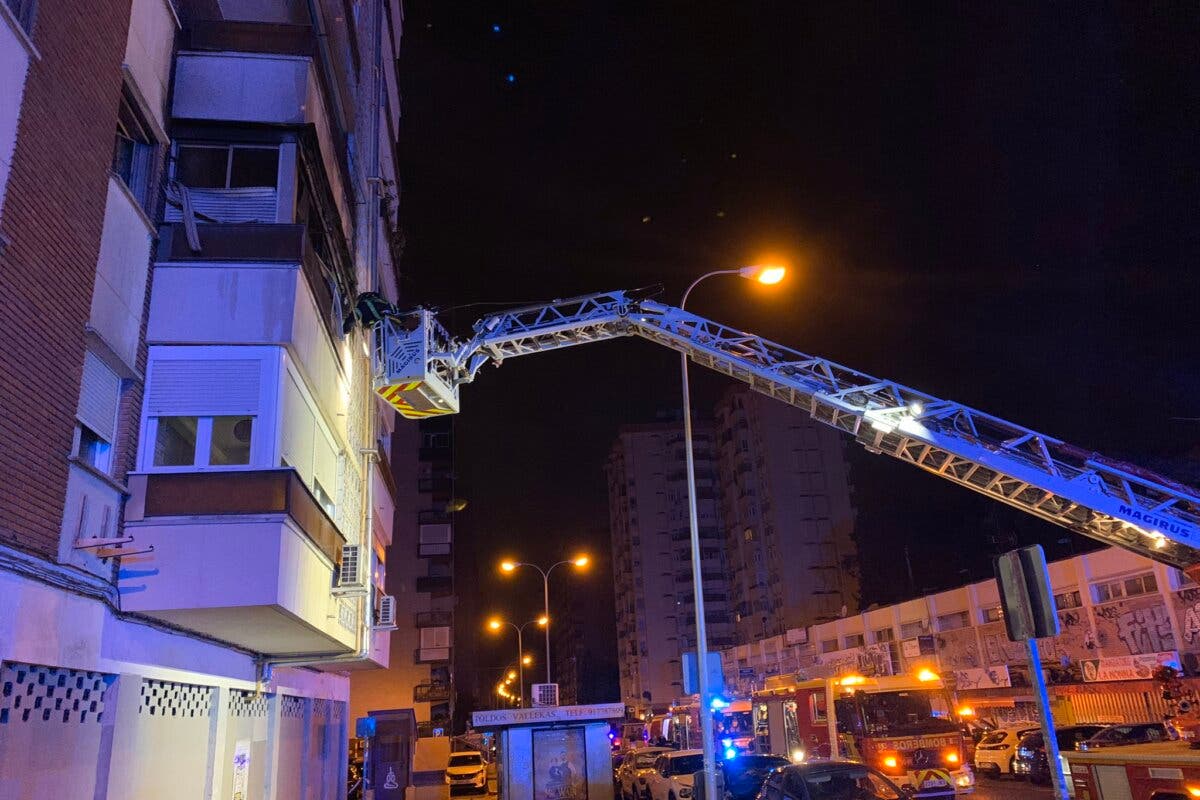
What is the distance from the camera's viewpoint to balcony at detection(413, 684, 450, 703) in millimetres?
61594

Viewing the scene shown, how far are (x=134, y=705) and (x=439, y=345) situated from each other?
36.4 ft

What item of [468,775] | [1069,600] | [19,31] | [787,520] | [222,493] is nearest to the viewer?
[19,31]

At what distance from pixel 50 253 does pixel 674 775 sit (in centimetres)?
1840

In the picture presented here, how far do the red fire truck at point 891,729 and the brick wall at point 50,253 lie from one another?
16640mm

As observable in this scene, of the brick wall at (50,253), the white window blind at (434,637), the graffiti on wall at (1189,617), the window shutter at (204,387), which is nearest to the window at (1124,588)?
the graffiti on wall at (1189,617)

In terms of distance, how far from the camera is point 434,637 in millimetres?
65438

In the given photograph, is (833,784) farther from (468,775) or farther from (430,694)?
(430,694)

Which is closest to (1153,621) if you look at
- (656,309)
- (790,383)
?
(790,383)

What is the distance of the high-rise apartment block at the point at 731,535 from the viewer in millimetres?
80938

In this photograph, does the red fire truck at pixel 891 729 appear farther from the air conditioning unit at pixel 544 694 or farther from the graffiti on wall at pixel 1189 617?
the graffiti on wall at pixel 1189 617

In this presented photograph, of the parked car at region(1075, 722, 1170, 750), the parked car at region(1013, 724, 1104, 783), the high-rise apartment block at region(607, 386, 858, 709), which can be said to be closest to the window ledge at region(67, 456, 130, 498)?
the parked car at region(1075, 722, 1170, 750)

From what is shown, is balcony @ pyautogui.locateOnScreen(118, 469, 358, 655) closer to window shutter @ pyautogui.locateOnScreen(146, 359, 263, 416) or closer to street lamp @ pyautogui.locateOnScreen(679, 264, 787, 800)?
window shutter @ pyautogui.locateOnScreen(146, 359, 263, 416)

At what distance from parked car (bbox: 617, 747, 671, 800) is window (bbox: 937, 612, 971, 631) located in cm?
1642

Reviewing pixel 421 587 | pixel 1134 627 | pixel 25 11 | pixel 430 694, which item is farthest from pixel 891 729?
pixel 421 587
